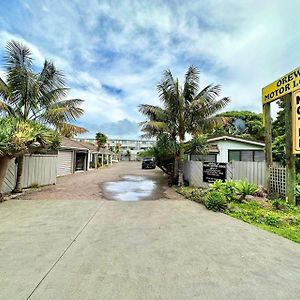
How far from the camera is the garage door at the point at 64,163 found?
65.9 ft

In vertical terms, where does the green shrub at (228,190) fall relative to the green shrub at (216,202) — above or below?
above

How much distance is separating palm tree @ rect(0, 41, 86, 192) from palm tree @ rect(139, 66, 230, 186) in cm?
471

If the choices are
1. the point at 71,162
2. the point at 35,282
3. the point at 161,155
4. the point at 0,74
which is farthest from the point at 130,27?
the point at 71,162

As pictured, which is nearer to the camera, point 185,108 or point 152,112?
point 185,108

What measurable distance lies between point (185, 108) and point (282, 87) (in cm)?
510

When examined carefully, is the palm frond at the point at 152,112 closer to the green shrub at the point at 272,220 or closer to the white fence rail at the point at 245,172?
the white fence rail at the point at 245,172

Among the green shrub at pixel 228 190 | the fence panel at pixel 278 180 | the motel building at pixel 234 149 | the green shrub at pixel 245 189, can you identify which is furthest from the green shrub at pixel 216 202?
the motel building at pixel 234 149

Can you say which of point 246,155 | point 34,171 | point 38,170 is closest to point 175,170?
point 246,155

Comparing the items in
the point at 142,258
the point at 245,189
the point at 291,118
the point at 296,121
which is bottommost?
the point at 142,258

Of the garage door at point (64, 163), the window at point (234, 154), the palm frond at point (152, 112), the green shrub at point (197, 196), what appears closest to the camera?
the green shrub at point (197, 196)

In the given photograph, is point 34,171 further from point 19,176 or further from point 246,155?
point 246,155

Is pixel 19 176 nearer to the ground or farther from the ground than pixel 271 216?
farther from the ground

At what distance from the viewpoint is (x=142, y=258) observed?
4.02 m

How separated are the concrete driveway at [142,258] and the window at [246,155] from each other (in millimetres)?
12576
